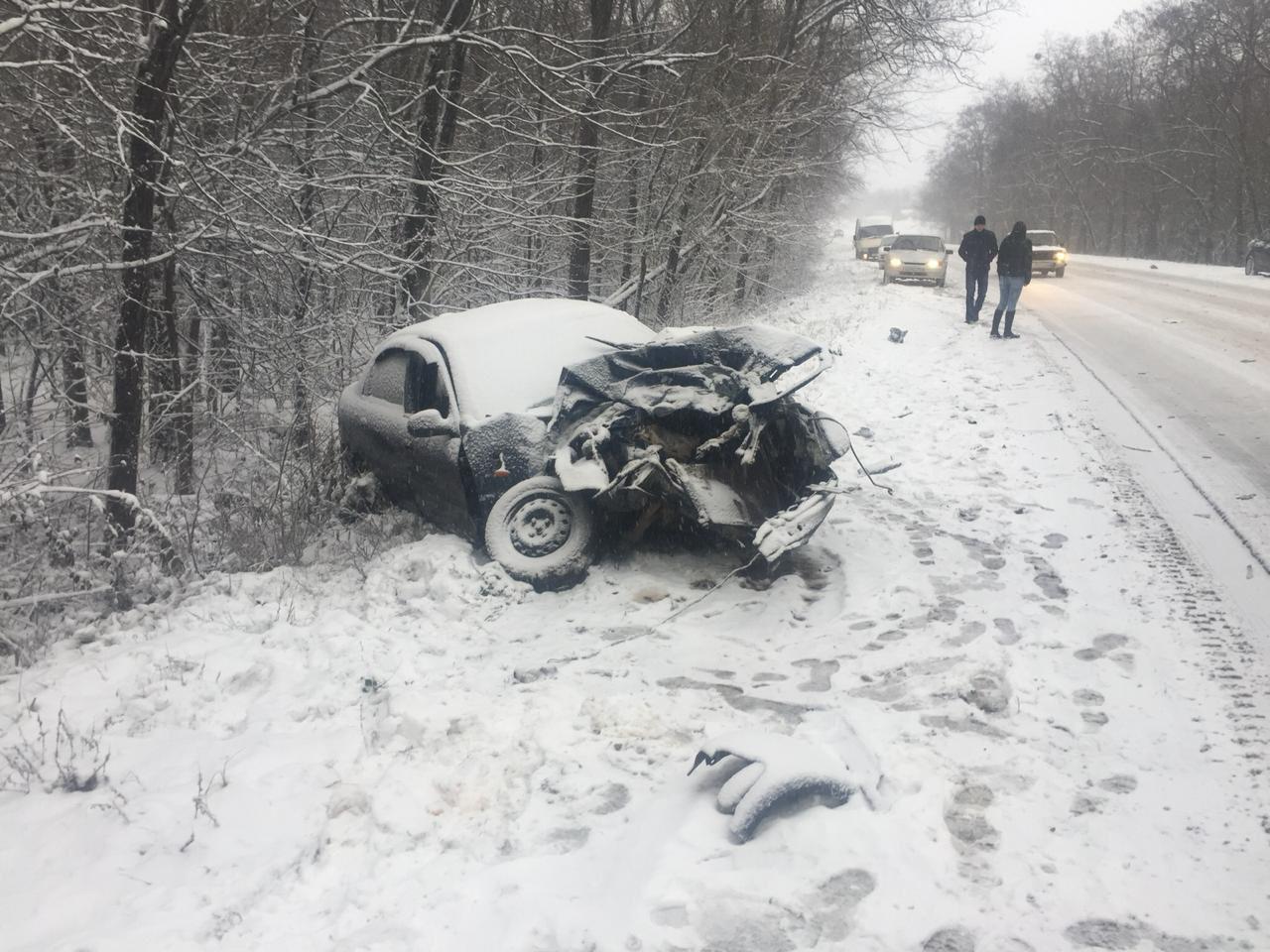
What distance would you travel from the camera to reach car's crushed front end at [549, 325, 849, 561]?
17.9 feet

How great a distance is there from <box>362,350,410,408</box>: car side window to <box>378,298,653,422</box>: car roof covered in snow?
0.11m

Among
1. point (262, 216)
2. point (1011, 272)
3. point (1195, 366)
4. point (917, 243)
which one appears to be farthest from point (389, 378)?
point (917, 243)

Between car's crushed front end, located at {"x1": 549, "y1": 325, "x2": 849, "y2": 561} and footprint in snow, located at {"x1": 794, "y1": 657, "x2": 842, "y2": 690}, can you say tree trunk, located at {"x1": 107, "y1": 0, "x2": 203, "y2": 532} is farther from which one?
footprint in snow, located at {"x1": 794, "y1": 657, "x2": 842, "y2": 690}

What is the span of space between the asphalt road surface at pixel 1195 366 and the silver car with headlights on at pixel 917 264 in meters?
2.42

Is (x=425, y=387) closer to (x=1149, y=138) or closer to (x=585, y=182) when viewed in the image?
(x=585, y=182)

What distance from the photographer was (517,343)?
6.63 m

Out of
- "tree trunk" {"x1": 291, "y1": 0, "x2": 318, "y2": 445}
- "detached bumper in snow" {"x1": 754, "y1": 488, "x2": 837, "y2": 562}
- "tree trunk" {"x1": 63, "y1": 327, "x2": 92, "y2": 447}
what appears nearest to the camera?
"detached bumper in snow" {"x1": 754, "y1": 488, "x2": 837, "y2": 562}

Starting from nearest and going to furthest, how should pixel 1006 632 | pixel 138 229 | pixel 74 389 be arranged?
pixel 1006 632
pixel 138 229
pixel 74 389

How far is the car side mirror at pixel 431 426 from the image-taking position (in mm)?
6047

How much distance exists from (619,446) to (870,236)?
38.2 m

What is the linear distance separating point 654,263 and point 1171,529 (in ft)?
34.6

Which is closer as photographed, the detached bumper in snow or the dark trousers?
the detached bumper in snow

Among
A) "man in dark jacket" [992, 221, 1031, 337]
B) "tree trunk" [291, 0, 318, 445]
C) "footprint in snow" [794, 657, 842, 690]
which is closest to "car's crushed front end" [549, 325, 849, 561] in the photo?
"footprint in snow" [794, 657, 842, 690]

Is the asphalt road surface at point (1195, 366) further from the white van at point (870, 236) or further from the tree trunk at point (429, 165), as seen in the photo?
the white van at point (870, 236)
